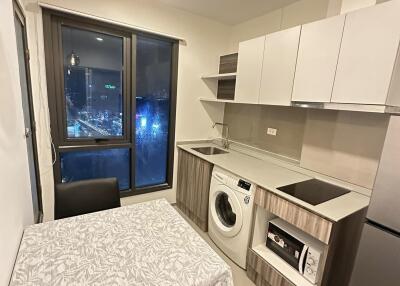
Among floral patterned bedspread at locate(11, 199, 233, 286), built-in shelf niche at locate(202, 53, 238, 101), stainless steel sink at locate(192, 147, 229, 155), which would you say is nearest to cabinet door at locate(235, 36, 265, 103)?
built-in shelf niche at locate(202, 53, 238, 101)

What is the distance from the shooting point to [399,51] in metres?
1.23

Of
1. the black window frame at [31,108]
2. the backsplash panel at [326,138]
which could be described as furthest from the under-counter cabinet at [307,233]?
the black window frame at [31,108]

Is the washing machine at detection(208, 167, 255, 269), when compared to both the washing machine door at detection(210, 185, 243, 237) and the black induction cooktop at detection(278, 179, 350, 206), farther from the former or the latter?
the black induction cooktop at detection(278, 179, 350, 206)

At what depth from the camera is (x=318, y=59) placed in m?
1.60

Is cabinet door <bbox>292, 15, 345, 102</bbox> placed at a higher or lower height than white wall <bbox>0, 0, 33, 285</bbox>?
higher

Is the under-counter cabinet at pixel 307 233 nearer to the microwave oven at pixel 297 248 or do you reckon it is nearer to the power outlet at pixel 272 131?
the microwave oven at pixel 297 248

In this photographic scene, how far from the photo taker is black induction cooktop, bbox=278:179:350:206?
1525 mm

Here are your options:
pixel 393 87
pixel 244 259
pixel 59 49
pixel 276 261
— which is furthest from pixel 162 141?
pixel 393 87

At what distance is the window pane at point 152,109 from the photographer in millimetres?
2600

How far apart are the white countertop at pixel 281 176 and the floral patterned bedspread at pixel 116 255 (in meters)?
0.77

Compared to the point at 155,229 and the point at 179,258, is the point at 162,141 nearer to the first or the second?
the point at 155,229

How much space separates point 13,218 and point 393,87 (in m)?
2.22

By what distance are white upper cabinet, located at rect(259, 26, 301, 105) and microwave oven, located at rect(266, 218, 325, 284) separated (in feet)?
3.52

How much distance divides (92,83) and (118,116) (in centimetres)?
45
